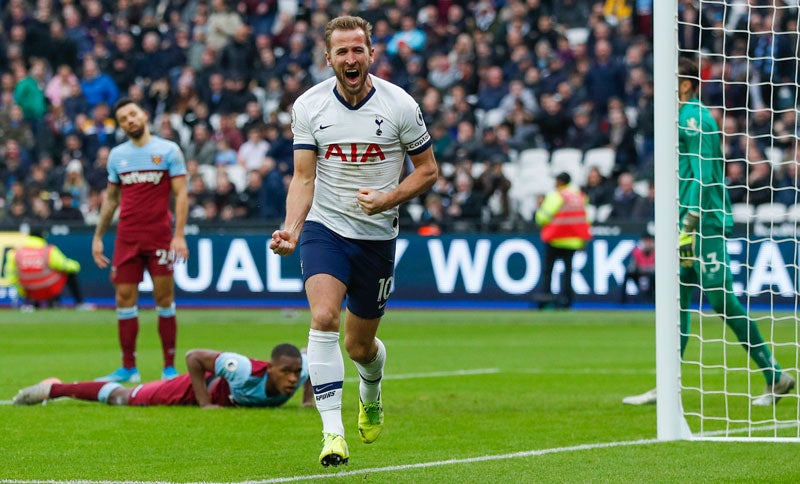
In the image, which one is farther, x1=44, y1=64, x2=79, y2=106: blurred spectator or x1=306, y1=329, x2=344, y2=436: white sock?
x1=44, y1=64, x2=79, y2=106: blurred spectator

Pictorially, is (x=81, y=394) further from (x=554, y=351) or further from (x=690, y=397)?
(x=554, y=351)

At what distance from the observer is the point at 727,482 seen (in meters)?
6.75

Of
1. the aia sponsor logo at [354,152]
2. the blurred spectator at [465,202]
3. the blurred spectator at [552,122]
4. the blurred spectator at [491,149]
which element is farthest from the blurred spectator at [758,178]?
the aia sponsor logo at [354,152]

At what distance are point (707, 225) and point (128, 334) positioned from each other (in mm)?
→ 5234

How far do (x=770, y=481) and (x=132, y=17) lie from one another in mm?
25447

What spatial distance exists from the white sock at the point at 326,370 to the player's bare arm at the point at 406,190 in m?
0.70

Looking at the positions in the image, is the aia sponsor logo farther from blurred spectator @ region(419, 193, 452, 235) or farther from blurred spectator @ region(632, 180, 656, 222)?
Result: blurred spectator @ region(632, 180, 656, 222)

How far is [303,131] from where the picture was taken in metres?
7.35

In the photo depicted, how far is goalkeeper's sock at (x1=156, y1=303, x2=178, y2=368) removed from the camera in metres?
12.2

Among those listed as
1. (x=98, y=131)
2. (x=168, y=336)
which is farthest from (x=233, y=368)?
(x=98, y=131)

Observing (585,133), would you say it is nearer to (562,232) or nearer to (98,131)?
(562,232)

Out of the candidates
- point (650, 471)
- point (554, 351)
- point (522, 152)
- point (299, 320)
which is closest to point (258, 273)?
point (299, 320)

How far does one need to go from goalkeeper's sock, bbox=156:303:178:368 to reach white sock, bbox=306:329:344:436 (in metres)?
5.32

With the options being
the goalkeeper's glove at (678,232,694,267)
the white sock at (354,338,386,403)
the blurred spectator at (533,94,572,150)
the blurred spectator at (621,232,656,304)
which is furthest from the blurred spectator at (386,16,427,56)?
the white sock at (354,338,386,403)
